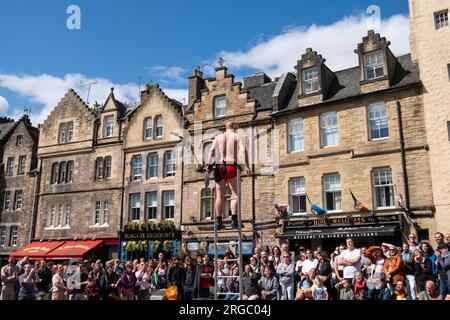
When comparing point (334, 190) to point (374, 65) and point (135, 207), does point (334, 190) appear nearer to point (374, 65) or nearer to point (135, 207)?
point (374, 65)

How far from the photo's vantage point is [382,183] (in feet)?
70.5

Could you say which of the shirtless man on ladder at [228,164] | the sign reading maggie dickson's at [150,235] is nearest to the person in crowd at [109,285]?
the shirtless man on ladder at [228,164]

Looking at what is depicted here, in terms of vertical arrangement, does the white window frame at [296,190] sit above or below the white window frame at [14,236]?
above

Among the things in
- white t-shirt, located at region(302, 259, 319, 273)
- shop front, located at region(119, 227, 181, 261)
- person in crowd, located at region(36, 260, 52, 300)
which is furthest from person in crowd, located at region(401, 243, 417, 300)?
shop front, located at region(119, 227, 181, 261)

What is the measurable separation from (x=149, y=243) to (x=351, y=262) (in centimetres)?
1727

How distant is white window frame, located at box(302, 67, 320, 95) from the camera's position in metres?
24.6

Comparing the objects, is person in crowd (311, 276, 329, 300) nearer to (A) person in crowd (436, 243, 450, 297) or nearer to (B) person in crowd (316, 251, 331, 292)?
(B) person in crowd (316, 251, 331, 292)

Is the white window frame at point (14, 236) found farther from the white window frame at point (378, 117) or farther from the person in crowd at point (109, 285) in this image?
the white window frame at point (378, 117)

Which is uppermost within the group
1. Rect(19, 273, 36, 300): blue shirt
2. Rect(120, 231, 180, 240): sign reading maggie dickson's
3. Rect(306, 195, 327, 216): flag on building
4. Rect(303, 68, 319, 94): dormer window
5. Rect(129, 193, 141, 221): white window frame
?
Rect(303, 68, 319, 94): dormer window

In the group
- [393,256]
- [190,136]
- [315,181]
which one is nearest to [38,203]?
[190,136]

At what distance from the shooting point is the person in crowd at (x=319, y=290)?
11.2m

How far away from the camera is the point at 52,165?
108 ft

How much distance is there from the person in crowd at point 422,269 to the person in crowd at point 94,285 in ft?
30.5

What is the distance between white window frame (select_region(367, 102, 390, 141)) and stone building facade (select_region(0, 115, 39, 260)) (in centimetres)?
2357
